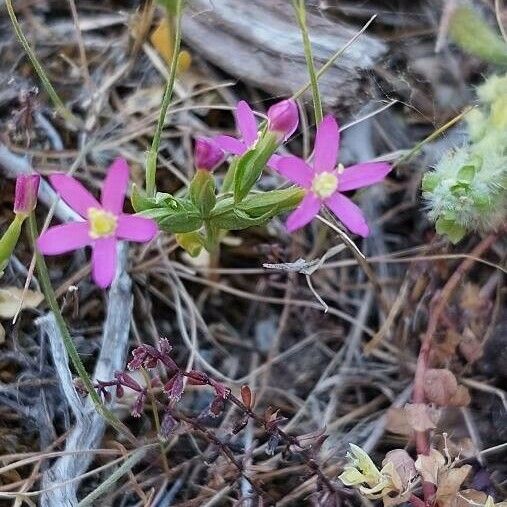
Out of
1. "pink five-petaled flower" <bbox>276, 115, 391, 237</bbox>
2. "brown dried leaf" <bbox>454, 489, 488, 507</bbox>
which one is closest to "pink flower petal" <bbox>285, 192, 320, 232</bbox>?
"pink five-petaled flower" <bbox>276, 115, 391, 237</bbox>

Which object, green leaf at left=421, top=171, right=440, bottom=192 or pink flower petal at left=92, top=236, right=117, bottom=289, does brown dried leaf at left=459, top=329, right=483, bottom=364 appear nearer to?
green leaf at left=421, top=171, right=440, bottom=192

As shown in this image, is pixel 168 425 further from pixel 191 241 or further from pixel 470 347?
pixel 470 347

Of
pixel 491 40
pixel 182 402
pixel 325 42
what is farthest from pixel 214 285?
pixel 491 40

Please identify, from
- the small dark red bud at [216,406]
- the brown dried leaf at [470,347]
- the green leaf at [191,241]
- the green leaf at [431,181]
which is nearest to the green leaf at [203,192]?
the green leaf at [191,241]

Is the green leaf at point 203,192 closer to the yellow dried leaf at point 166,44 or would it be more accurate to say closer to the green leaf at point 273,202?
the green leaf at point 273,202

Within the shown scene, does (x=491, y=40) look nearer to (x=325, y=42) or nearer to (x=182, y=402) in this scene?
(x=325, y=42)

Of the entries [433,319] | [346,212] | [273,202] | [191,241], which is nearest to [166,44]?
[191,241]
